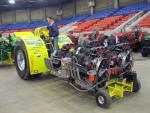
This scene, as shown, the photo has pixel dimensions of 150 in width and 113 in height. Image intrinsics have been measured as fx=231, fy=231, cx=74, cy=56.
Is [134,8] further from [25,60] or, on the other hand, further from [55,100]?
[55,100]

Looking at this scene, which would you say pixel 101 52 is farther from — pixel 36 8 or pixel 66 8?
pixel 36 8

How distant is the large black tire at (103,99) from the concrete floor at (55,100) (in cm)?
8

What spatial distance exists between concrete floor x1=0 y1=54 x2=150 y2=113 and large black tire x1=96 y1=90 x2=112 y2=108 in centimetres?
8

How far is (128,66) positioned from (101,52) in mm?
693

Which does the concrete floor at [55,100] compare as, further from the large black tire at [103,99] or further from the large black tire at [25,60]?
the large black tire at [25,60]

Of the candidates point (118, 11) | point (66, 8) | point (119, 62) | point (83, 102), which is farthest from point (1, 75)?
point (66, 8)

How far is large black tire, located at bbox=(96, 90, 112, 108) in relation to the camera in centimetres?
375

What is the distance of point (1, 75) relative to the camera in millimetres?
6809

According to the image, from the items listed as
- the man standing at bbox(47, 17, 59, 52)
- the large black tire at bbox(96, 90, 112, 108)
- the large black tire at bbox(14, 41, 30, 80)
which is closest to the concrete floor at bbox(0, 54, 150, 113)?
the large black tire at bbox(96, 90, 112, 108)

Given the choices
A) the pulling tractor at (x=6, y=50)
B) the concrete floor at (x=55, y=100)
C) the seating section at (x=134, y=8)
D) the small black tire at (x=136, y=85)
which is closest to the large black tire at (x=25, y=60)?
the concrete floor at (x=55, y=100)

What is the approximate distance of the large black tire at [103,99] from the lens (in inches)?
147

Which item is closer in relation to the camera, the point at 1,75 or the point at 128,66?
the point at 128,66

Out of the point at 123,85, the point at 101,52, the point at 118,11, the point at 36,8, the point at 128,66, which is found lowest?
the point at 123,85

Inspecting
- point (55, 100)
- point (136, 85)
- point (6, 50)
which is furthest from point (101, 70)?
point (6, 50)
